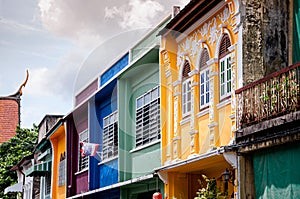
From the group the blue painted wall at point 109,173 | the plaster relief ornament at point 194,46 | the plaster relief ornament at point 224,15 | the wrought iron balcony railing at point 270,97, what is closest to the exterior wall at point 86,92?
the blue painted wall at point 109,173

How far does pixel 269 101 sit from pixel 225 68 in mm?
2071

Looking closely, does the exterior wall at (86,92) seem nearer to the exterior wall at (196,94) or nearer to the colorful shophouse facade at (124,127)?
the colorful shophouse facade at (124,127)

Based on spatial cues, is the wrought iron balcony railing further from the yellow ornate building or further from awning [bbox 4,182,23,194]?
awning [bbox 4,182,23,194]

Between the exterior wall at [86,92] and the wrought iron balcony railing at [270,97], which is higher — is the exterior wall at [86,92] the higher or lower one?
the higher one

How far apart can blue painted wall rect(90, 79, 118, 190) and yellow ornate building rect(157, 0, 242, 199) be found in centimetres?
408

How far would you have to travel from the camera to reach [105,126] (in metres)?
22.7

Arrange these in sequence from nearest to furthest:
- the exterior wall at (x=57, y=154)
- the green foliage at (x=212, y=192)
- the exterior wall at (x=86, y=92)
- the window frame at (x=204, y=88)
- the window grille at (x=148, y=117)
→ 1. the green foliage at (x=212, y=192)
2. the window frame at (x=204, y=88)
3. the window grille at (x=148, y=117)
4. the exterior wall at (x=86, y=92)
5. the exterior wall at (x=57, y=154)

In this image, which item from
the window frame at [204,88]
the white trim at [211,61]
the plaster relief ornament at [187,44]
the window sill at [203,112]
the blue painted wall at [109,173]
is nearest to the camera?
the white trim at [211,61]

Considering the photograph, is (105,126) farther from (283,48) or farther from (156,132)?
(283,48)

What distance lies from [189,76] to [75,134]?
38.7 ft

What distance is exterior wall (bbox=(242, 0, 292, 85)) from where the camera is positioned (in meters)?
13.0

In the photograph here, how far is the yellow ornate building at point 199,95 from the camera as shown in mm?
13594

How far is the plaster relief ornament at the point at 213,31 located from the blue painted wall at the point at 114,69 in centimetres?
565

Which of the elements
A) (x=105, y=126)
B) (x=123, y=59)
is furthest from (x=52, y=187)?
(x=123, y=59)
